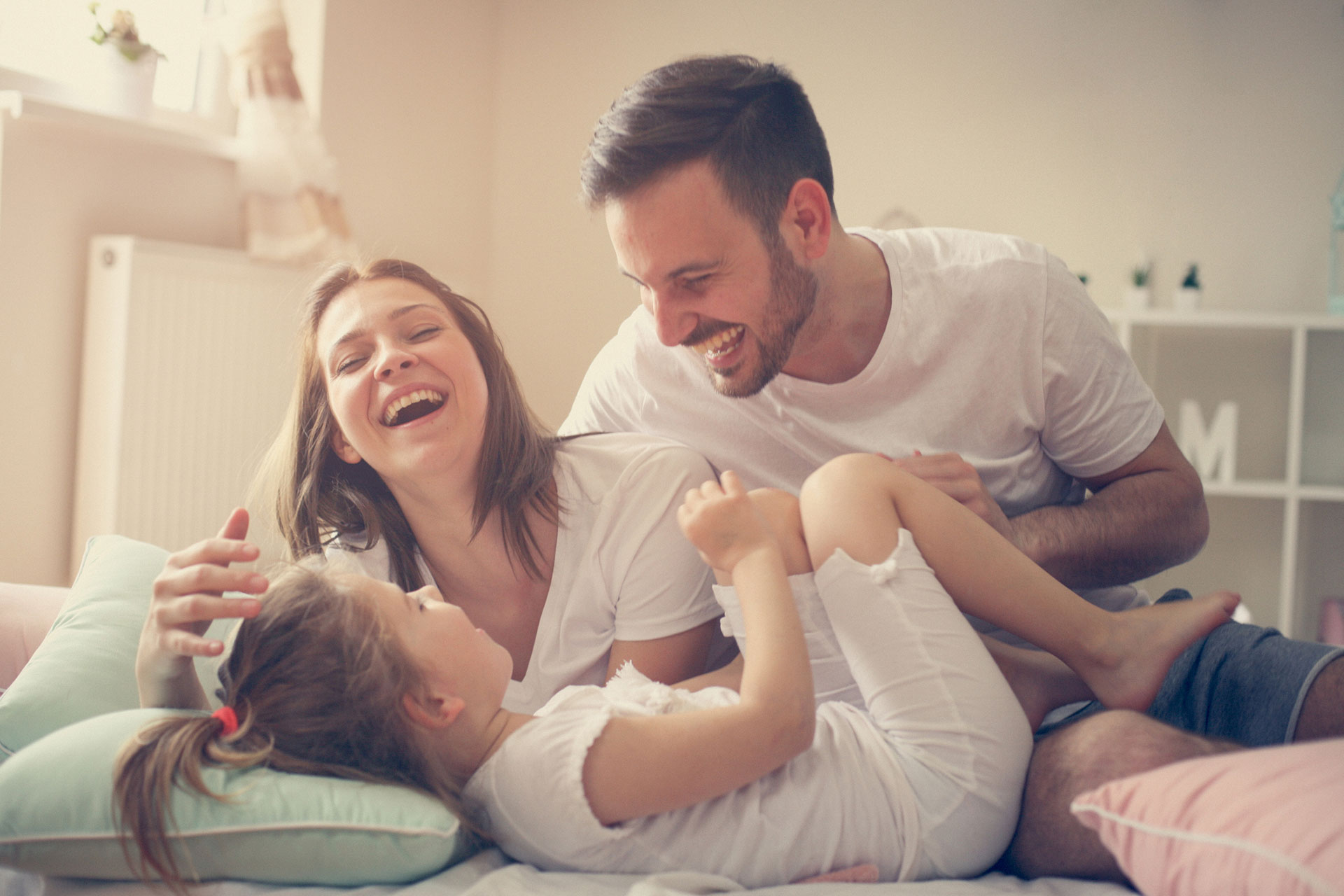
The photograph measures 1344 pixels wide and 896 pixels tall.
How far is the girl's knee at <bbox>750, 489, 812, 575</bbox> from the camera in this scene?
3.88 ft

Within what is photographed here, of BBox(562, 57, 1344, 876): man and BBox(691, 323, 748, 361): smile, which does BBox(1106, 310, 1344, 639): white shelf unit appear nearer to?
BBox(562, 57, 1344, 876): man

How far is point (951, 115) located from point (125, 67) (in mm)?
2438

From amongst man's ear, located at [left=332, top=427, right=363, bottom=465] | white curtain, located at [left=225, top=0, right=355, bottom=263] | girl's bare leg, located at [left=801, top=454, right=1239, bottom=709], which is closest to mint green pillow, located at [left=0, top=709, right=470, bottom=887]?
girl's bare leg, located at [left=801, top=454, right=1239, bottom=709]

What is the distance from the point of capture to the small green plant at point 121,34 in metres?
2.45

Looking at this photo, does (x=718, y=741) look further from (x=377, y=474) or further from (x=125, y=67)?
(x=125, y=67)

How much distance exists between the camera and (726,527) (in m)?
1.13

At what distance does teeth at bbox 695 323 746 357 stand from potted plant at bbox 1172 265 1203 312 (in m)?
2.32

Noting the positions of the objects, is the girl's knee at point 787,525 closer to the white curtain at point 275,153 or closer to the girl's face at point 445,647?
the girl's face at point 445,647

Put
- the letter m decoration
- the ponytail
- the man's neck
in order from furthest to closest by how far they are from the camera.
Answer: the letter m decoration
the man's neck
the ponytail

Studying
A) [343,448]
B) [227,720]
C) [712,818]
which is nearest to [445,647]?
[227,720]

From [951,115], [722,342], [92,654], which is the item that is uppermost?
[951,115]

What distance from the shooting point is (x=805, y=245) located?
152cm

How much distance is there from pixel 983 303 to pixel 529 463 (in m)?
0.68

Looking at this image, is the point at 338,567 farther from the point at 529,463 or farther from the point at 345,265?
the point at 345,265
